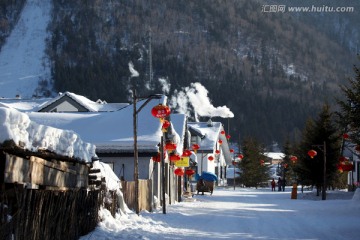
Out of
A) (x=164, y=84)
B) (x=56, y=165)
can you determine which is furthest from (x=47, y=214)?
(x=164, y=84)

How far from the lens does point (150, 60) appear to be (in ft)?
628

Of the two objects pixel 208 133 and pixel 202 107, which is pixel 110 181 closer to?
pixel 208 133

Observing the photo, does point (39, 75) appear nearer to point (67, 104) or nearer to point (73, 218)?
point (67, 104)

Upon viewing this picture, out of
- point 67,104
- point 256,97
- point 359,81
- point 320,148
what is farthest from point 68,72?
point 359,81

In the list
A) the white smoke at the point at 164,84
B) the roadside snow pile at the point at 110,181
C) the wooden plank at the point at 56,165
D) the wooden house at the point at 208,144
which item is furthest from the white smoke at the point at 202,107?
the wooden plank at the point at 56,165

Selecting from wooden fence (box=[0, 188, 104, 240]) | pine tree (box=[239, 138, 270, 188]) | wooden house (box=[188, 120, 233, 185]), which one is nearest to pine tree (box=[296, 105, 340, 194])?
wooden house (box=[188, 120, 233, 185])

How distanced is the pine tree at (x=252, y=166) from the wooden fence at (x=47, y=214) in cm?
6542

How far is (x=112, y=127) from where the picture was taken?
1344 inches

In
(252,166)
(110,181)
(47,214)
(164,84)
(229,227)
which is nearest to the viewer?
(47,214)

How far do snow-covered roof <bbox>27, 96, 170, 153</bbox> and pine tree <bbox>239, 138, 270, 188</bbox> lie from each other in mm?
47154

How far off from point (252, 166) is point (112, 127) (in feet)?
165

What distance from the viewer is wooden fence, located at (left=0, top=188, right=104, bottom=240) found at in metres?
10.4

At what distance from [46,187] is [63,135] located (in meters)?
0.97

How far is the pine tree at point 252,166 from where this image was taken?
82500mm
